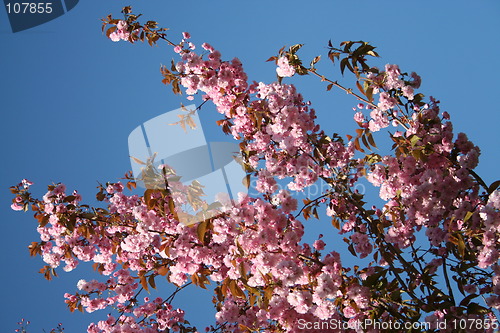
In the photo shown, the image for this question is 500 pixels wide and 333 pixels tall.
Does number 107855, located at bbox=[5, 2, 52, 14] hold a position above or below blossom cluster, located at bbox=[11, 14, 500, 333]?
above

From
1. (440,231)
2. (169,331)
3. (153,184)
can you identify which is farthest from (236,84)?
(169,331)

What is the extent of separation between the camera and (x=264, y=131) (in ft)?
8.90

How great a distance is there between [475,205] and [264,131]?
1177 millimetres

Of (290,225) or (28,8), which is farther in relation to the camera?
(28,8)

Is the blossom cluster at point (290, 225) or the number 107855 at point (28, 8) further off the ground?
the number 107855 at point (28, 8)

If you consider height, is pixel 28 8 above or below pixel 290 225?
above

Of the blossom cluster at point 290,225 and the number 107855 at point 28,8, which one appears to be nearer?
the blossom cluster at point 290,225

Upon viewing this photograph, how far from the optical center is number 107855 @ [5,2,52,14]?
7.15 m

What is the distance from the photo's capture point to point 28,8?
7273 millimetres

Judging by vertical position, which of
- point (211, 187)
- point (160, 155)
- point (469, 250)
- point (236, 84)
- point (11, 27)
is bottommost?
point (469, 250)

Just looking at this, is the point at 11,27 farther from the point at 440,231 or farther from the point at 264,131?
the point at 440,231

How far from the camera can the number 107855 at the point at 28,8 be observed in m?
7.15

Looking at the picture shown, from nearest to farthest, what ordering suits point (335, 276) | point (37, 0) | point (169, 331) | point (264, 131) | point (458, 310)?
point (458, 310) < point (335, 276) < point (264, 131) < point (169, 331) < point (37, 0)

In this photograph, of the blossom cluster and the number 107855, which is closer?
the blossom cluster
